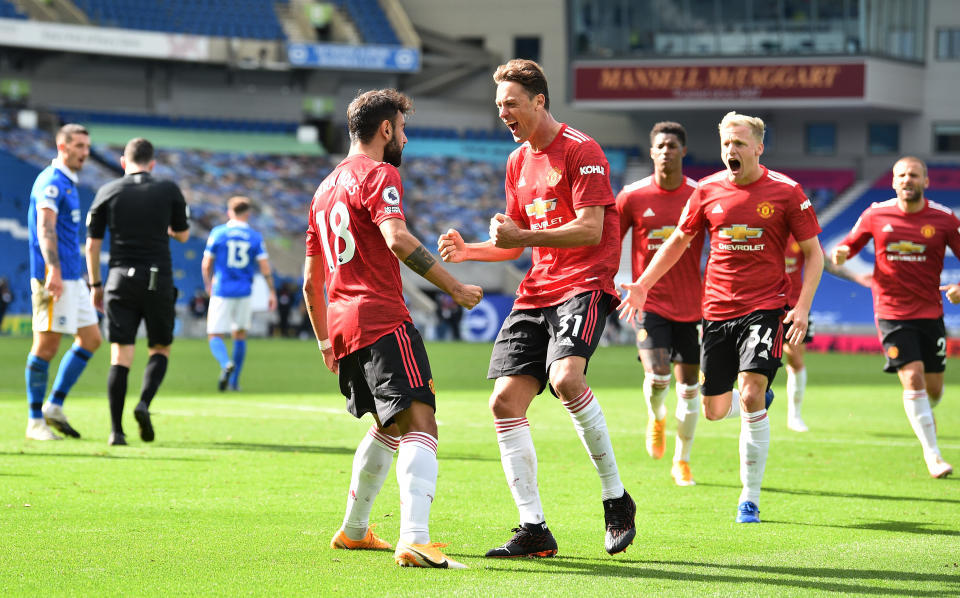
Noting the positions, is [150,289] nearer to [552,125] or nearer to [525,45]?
[552,125]

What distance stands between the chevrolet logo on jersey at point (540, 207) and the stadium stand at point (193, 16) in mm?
37257

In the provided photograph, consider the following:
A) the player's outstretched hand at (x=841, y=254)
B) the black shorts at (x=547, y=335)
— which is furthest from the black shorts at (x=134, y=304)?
the player's outstretched hand at (x=841, y=254)

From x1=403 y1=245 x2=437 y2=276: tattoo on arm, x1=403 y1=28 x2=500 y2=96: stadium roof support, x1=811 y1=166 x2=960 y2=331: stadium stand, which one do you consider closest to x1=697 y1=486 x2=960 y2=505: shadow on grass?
x1=403 y1=245 x2=437 y2=276: tattoo on arm

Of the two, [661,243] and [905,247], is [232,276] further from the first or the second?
[905,247]

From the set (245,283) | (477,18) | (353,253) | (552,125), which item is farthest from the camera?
(477,18)

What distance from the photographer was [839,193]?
4172 centimetres

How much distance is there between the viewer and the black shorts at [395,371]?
551cm

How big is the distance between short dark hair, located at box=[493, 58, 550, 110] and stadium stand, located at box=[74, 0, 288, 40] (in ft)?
122

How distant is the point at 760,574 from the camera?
5.47 m

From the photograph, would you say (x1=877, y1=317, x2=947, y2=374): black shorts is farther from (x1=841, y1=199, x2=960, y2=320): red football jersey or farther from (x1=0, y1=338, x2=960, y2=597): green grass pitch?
(x1=0, y1=338, x2=960, y2=597): green grass pitch

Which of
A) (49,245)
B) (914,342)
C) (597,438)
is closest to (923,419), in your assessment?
(914,342)

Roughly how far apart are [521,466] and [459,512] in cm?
129

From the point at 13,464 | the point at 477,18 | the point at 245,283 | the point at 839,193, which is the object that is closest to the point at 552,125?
the point at 13,464

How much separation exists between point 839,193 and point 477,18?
14175 millimetres
